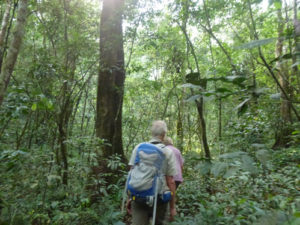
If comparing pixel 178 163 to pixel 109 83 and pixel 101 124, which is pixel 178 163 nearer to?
pixel 101 124

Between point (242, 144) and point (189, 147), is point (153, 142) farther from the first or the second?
point (189, 147)

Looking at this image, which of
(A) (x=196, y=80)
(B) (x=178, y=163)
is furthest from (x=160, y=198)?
(A) (x=196, y=80)

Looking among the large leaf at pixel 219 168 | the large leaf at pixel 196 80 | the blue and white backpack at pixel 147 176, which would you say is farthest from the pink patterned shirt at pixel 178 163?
the large leaf at pixel 219 168

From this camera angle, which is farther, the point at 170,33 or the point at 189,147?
the point at 189,147

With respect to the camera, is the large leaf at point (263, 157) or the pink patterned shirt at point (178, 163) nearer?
the large leaf at point (263, 157)

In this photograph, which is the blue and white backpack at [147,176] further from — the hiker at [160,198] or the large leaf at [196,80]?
the large leaf at [196,80]

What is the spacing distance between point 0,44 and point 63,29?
142cm

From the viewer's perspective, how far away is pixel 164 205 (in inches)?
121

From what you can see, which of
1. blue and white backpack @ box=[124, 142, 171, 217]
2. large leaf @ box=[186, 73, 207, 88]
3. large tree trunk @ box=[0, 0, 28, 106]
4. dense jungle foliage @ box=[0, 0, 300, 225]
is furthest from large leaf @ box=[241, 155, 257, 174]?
large tree trunk @ box=[0, 0, 28, 106]

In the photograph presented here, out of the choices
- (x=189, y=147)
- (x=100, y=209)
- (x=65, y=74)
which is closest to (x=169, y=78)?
(x=189, y=147)

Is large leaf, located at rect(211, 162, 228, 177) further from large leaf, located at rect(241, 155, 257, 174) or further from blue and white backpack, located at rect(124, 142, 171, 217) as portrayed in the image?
blue and white backpack, located at rect(124, 142, 171, 217)

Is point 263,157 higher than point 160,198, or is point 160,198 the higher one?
point 263,157

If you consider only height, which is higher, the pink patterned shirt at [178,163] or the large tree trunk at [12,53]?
the large tree trunk at [12,53]

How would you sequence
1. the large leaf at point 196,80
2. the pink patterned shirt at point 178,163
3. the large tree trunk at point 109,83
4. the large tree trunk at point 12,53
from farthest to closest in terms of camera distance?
1. the large tree trunk at point 109,83
2. the pink patterned shirt at point 178,163
3. the large tree trunk at point 12,53
4. the large leaf at point 196,80
